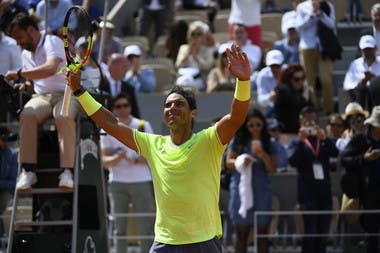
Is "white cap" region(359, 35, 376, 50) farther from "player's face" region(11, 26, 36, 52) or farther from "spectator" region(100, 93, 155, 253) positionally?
"player's face" region(11, 26, 36, 52)

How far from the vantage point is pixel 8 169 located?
14.2m

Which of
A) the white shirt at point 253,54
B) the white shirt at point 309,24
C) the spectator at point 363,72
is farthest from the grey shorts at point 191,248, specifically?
the white shirt at point 253,54

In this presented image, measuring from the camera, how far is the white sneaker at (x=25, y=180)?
472 inches

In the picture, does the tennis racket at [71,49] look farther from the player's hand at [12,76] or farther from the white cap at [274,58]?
the white cap at [274,58]

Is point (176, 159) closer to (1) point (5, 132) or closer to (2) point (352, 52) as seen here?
(1) point (5, 132)

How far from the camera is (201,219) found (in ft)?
29.7

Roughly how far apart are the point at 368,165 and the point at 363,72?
5.29 ft

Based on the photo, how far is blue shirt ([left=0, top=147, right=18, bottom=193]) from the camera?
14.2 metres

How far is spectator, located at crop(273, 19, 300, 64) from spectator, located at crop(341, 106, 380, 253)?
3145mm

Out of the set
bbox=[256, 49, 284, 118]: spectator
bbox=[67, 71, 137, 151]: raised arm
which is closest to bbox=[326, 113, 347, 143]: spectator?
bbox=[256, 49, 284, 118]: spectator

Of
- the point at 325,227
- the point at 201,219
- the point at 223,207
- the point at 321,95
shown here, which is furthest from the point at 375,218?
the point at 201,219

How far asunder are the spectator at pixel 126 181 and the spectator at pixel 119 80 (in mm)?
692

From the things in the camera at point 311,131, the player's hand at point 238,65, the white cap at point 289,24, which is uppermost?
the white cap at point 289,24

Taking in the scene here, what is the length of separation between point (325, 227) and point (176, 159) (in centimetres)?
491
